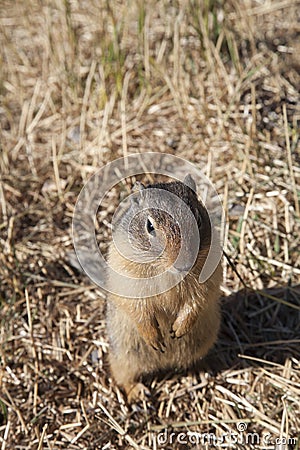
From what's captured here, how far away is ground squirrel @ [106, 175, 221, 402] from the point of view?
114 inches

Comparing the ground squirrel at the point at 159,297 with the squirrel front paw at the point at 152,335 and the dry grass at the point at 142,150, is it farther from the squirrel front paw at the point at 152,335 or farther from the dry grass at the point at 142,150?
the dry grass at the point at 142,150

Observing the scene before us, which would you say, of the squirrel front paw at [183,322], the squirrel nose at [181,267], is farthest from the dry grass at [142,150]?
the squirrel nose at [181,267]

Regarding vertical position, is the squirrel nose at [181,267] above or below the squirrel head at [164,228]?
below

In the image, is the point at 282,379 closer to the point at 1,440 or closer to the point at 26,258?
the point at 1,440

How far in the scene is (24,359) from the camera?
4016 mm

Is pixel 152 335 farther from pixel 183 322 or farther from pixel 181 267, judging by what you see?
pixel 181 267

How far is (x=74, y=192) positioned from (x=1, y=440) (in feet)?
6.55

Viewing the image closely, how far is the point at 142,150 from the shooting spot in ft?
16.7

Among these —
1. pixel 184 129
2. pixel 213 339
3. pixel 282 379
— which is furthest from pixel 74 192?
pixel 282 379
